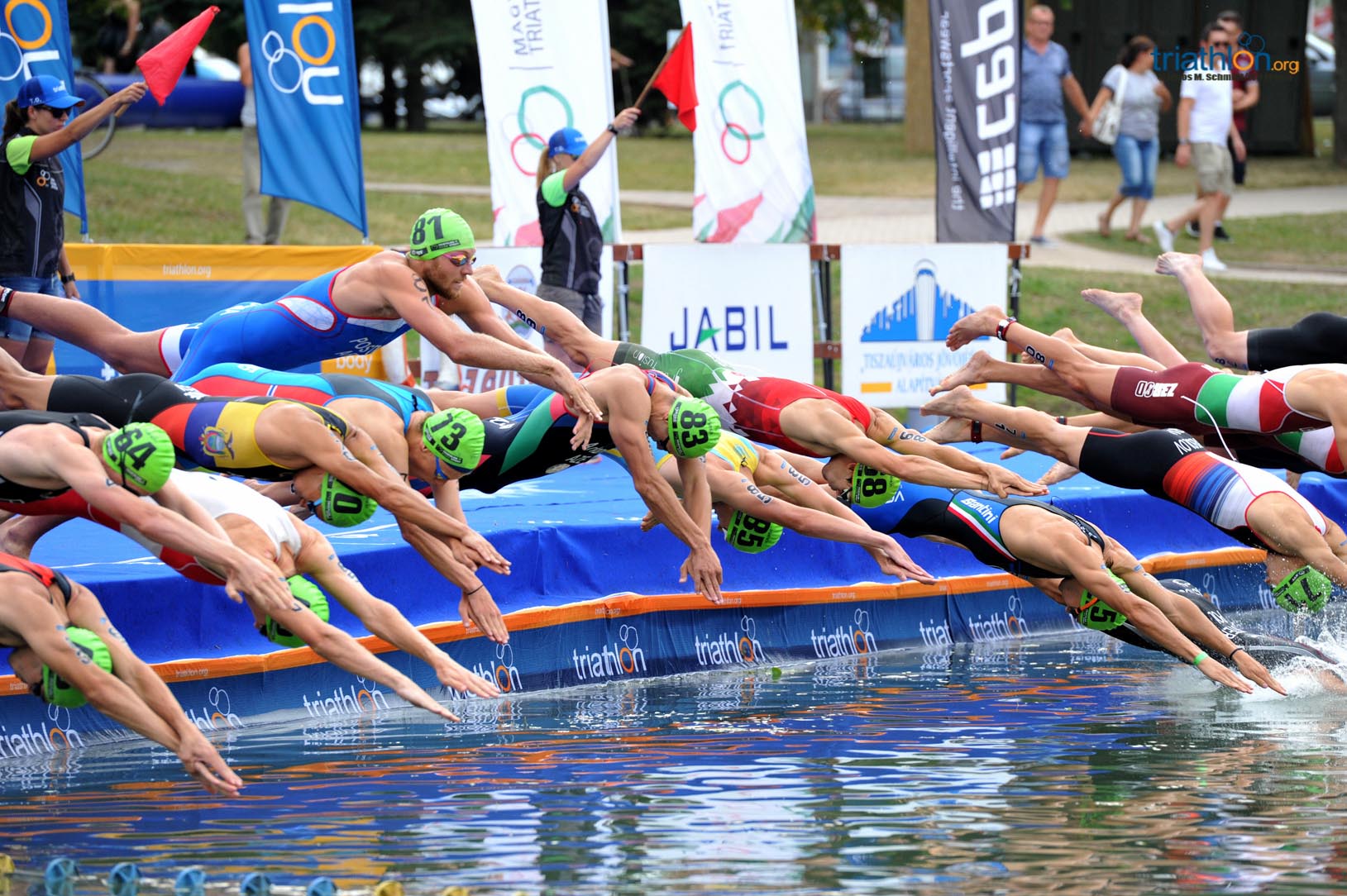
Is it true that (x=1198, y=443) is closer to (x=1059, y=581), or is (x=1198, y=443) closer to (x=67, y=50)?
(x=1059, y=581)

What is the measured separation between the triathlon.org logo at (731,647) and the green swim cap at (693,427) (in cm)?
200

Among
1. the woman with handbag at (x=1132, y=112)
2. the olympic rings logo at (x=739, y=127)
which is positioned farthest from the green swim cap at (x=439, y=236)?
the woman with handbag at (x=1132, y=112)

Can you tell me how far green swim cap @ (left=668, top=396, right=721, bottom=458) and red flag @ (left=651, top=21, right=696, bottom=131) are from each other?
4804 mm

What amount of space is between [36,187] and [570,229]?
328cm

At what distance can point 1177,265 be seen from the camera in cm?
1003

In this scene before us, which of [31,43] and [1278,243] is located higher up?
[31,43]

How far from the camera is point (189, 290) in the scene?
12219 millimetres

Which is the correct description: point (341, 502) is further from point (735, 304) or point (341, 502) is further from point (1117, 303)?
point (735, 304)

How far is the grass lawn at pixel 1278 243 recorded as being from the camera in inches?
764

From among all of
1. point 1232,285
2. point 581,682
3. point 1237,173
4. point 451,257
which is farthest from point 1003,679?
point 1237,173

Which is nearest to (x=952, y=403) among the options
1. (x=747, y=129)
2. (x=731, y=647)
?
(x=731, y=647)

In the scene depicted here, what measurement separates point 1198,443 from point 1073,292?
785 cm

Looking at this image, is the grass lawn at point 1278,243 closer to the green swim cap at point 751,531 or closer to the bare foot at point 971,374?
the bare foot at point 971,374

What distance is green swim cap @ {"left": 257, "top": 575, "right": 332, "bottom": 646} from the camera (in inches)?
273
